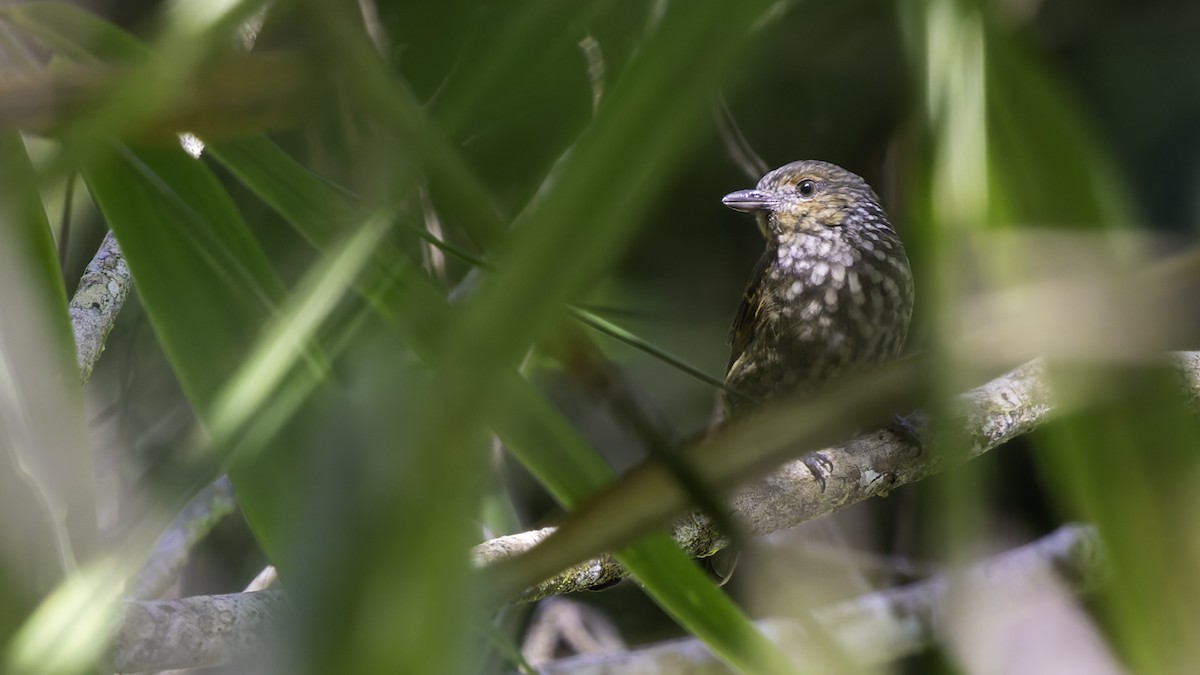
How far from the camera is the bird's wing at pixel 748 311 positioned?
80.6 inches

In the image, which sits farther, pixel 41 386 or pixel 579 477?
pixel 41 386

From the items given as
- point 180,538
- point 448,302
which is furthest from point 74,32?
point 180,538

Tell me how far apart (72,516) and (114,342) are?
1581mm

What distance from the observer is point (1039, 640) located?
2.40 metres

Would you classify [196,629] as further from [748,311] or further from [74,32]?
[748,311]

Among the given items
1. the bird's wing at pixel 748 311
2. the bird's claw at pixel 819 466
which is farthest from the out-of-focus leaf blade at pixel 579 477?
the bird's wing at pixel 748 311

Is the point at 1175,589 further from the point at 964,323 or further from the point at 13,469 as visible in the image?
the point at 13,469

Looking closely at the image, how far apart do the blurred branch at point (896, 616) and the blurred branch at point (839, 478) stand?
53 cm

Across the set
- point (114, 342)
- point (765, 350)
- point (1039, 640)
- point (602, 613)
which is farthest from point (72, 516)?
point (602, 613)

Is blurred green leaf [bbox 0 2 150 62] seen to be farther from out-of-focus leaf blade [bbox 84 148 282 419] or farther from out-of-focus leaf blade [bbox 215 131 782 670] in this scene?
out-of-focus leaf blade [bbox 215 131 782 670]

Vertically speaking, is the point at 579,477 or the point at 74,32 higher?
the point at 74,32

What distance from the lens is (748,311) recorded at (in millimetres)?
2094

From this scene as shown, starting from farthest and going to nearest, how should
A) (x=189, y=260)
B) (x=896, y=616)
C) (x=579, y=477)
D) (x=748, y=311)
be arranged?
(x=896, y=616)
(x=748, y=311)
(x=189, y=260)
(x=579, y=477)

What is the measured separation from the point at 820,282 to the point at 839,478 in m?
0.50
